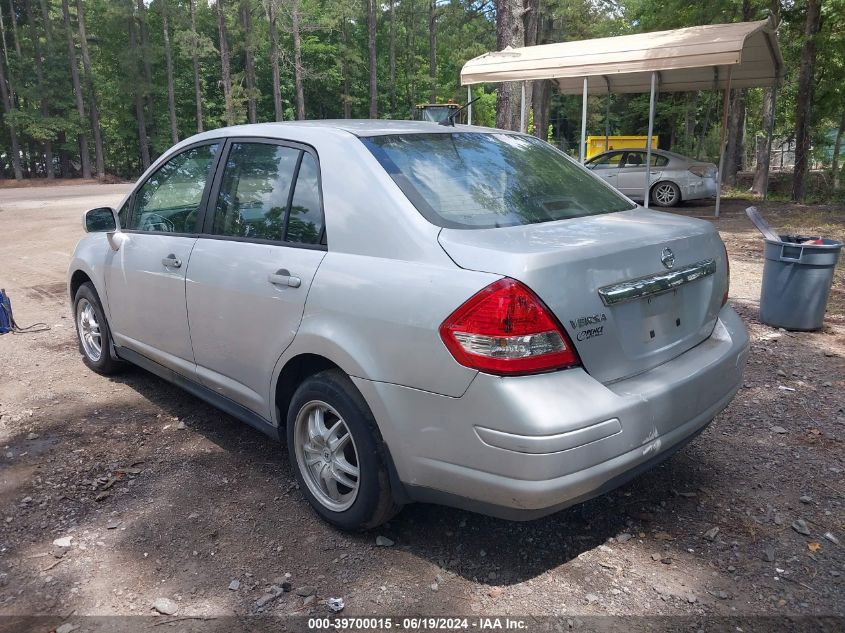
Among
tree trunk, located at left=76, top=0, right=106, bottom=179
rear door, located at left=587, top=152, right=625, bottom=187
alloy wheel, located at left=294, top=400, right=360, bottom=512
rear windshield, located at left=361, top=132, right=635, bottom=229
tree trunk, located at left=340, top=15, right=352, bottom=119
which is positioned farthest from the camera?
tree trunk, located at left=340, top=15, right=352, bottom=119

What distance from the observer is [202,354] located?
3.82 m

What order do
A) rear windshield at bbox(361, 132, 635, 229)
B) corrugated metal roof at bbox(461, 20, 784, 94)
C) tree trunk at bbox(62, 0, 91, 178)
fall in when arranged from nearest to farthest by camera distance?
1. rear windshield at bbox(361, 132, 635, 229)
2. corrugated metal roof at bbox(461, 20, 784, 94)
3. tree trunk at bbox(62, 0, 91, 178)

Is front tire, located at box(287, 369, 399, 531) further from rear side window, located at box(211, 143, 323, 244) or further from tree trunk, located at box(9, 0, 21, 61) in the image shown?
tree trunk, located at box(9, 0, 21, 61)

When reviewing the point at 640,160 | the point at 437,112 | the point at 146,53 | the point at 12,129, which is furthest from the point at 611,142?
the point at 12,129

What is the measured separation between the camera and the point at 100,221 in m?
4.59

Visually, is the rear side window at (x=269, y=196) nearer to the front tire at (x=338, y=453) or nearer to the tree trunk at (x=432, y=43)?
the front tire at (x=338, y=453)

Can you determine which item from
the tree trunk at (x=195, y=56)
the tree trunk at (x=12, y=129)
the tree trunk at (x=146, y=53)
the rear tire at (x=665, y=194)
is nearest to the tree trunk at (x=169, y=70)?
the tree trunk at (x=146, y=53)

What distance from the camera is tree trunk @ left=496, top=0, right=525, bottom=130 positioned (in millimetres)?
13625

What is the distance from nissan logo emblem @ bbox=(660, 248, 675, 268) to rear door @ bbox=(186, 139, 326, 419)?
144 cm

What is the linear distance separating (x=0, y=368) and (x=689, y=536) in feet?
17.2

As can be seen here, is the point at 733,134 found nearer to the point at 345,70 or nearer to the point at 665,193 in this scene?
the point at 665,193

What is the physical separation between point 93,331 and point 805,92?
16.2 m

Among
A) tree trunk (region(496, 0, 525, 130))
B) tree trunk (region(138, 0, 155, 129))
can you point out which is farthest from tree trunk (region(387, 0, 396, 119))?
tree trunk (region(496, 0, 525, 130))

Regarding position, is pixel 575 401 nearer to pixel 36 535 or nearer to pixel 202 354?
pixel 202 354
